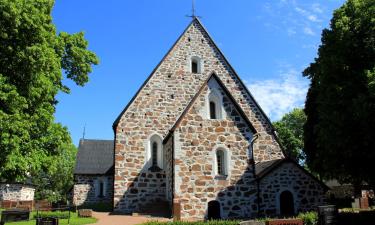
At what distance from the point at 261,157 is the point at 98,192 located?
A: 18.6 metres

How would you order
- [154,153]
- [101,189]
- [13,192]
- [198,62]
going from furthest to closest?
[13,192], [101,189], [198,62], [154,153]

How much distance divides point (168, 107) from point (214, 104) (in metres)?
4.83

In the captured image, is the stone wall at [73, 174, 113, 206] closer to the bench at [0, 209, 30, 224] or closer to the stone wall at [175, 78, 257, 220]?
the stone wall at [175, 78, 257, 220]

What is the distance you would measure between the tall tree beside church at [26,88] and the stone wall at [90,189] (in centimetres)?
1757

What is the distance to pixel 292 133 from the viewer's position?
59406 mm

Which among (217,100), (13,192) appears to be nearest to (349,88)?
(217,100)

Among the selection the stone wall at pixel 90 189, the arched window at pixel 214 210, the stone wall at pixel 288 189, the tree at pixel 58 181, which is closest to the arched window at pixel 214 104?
the stone wall at pixel 288 189

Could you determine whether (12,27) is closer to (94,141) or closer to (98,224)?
(98,224)

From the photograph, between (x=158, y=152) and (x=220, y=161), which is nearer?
(x=220, y=161)

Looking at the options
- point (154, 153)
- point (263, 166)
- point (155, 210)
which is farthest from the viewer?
point (154, 153)

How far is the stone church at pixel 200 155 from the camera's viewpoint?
21.2 metres

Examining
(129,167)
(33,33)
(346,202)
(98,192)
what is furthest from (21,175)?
(346,202)

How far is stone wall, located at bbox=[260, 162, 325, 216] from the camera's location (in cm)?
2127

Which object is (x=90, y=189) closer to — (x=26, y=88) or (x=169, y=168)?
(x=169, y=168)
